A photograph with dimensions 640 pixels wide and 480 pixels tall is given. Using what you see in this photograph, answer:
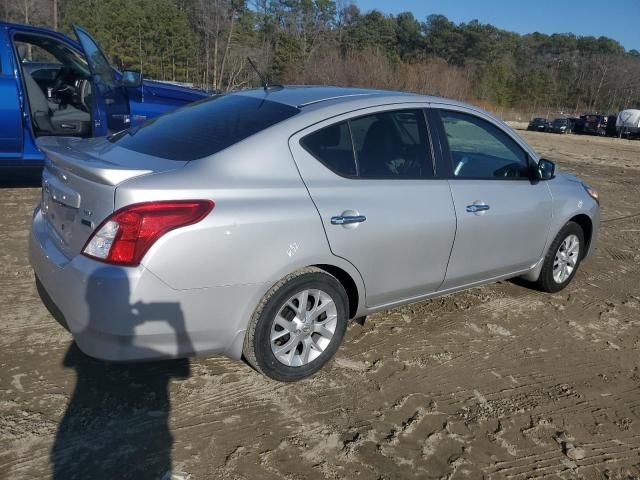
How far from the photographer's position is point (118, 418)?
281 centimetres

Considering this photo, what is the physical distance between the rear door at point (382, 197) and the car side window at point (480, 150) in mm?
291

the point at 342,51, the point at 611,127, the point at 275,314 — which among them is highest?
the point at 342,51

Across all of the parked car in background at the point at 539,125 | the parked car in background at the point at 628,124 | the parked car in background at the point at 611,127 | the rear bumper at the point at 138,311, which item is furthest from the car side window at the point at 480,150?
the parked car in background at the point at 539,125

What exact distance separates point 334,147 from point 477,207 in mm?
1168

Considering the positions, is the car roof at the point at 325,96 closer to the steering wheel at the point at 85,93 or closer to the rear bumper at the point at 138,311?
the rear bumper at the point at 138,311

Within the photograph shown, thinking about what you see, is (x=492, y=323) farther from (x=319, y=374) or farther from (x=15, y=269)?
(x=15, y=269)

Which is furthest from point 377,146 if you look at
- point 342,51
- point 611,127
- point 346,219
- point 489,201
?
point 342,51

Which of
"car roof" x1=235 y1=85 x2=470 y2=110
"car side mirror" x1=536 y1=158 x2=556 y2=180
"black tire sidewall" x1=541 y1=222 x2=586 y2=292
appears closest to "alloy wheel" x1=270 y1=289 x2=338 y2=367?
"car roof" x1=235 y1=85 x2=470 y2=110

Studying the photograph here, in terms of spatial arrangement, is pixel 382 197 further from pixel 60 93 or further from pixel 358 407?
pixel 60 93

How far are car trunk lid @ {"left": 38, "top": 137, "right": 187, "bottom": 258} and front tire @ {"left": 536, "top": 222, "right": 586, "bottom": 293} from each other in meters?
3.20

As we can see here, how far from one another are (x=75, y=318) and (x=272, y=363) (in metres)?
1.03

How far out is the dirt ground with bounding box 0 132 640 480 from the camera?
261cm

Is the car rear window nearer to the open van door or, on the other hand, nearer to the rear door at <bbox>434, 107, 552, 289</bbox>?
the rear door at <bbox>434, 107, 552, 289</bbox>

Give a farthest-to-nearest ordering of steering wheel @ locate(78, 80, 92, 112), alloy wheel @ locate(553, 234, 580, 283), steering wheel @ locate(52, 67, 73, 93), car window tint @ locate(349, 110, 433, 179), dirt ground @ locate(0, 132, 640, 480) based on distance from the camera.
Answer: steering wheel @ locate(52, 67, 73, 93)
steering wheel @ locate(78, 80, 92, 112)
alloy wheel @ locate(553, 234, 580, 283)
car window tint @ locate(349, 110, 433, 179)
dirt ground @ locate(0, 132, 640, 480)
